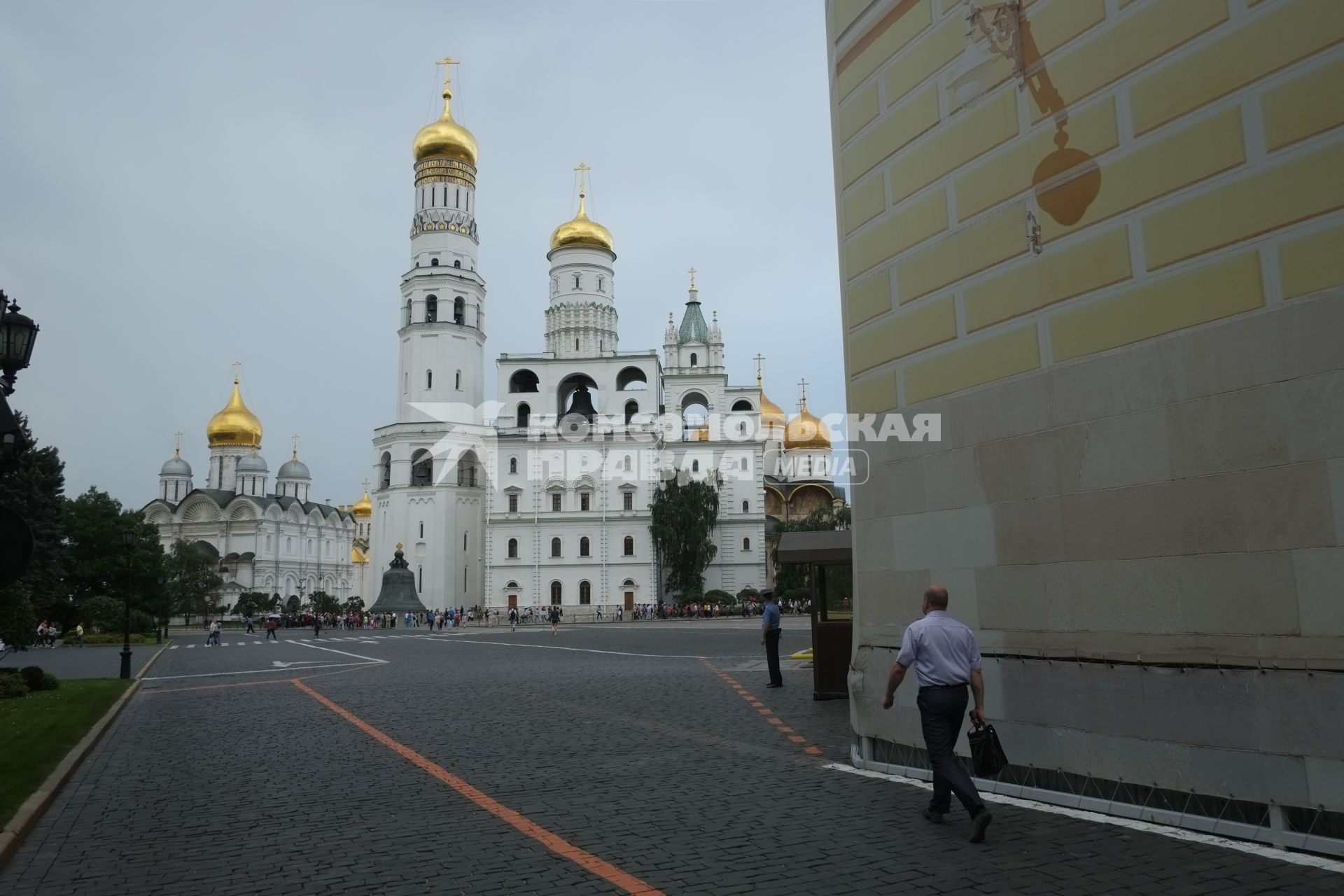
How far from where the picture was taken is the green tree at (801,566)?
61306mm

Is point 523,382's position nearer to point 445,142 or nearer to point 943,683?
point 445,142

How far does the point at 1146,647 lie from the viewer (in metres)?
6.61

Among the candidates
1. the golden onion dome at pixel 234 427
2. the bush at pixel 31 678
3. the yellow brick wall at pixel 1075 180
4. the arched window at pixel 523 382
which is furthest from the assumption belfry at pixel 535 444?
the yellow brick wall at pixel 1075 180

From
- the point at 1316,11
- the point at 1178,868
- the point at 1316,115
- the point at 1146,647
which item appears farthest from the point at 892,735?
the point at 1316,11

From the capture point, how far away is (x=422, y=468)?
2638 inches

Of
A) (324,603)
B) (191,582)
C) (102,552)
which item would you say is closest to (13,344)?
(102,552)

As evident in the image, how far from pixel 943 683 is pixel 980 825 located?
875 mm

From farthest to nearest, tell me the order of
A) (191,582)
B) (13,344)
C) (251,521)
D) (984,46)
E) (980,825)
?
(251,521), (191,582), (13,344), (984,46), (980,825)

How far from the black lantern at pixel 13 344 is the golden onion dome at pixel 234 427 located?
91930mm

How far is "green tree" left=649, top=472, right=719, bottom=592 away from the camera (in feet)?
212

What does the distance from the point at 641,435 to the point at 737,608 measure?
1323cm

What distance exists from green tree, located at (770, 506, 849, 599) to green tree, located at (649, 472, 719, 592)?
494 cm

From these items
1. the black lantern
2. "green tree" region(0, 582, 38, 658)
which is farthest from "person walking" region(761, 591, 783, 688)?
"green tree" region(0, 582, 38, 658)

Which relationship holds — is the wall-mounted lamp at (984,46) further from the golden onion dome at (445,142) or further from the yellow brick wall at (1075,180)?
the golden onion dome at (445,142)
